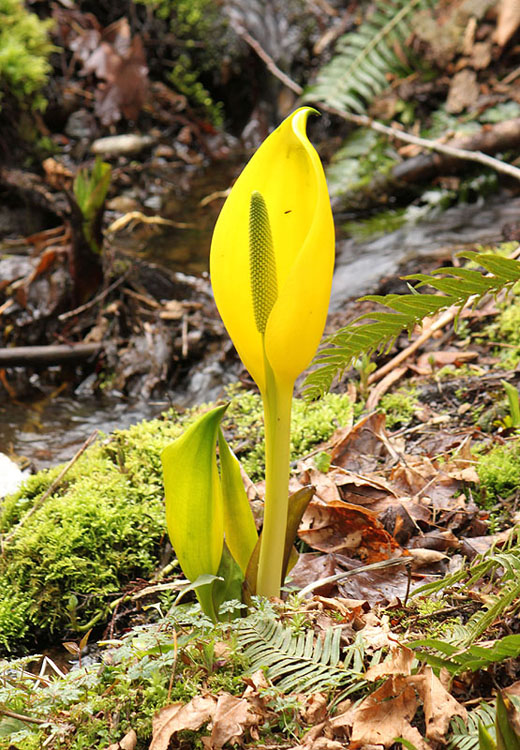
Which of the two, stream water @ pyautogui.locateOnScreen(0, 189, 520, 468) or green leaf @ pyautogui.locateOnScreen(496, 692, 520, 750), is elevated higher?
green leaf @ pyautogui.locateOnScreen(496, 692, 520, 750)

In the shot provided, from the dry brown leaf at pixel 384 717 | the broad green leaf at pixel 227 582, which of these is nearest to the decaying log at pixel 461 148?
the broad green leaf at pixel 227 582

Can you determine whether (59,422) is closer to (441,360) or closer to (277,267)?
(441,360)

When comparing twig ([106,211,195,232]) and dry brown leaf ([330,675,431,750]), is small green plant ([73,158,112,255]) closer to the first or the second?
twig ([106,211,195,232])

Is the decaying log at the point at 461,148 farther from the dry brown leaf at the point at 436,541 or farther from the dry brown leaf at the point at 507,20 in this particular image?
the dry brown leaf at the point at 436,541

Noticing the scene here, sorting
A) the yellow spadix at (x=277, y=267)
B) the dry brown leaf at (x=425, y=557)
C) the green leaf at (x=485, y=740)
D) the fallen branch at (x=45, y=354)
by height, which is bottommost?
the fallen branch at (x=45, y=354)

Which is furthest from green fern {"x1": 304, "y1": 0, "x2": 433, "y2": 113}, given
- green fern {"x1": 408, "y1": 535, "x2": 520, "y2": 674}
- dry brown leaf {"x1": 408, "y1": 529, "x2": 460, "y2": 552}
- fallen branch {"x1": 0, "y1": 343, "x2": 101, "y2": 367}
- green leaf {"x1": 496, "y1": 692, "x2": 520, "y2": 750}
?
green leaf {"x1": 496, "y1": 692, "x2": 520, "y2": 750}

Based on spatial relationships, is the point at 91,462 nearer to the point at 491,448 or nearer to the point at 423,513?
the point at 423,513

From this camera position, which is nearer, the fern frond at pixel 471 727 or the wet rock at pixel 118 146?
the fern frond at pixel 471 727
